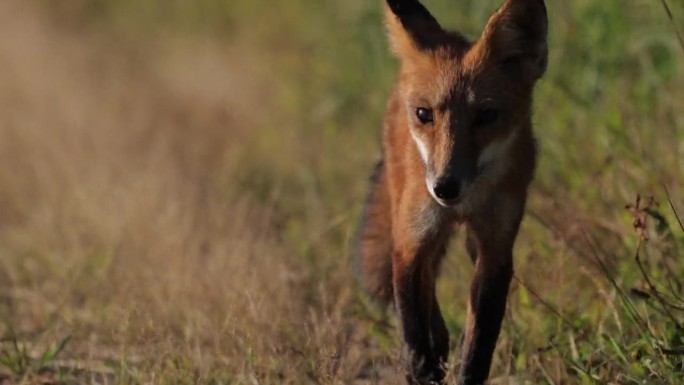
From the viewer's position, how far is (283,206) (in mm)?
9086

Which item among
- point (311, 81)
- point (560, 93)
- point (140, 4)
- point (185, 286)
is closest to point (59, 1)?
point (140, 4)

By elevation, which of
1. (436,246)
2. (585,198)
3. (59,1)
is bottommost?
(59,1)

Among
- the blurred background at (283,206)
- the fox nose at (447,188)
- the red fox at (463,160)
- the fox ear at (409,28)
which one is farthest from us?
the blurred background at (283,206)

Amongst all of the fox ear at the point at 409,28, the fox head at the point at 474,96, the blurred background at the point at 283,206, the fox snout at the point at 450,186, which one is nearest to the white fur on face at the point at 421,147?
the fox head at the point at 474,96

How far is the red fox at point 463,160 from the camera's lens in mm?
5152

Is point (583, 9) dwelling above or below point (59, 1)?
above

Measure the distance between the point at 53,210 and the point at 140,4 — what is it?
20.4 ft

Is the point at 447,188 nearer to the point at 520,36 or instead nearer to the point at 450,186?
the point at 450,186

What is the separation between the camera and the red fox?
5152 mm

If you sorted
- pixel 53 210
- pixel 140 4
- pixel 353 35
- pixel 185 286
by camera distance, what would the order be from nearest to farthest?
pixel 185 286, pixel 53 210, pixel 353 35, pixel 140 4

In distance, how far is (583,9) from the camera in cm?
920

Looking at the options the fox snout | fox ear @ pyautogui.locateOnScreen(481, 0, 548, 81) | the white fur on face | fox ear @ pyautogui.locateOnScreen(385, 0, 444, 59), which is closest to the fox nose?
the fox snout

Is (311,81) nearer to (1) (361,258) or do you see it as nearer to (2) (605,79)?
(2) (605,79)

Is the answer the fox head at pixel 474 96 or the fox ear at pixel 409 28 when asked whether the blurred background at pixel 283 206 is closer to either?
the fox head at pixel 474 96
